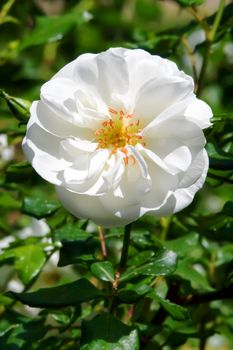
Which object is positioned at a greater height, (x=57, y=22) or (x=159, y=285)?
(x=57, y=22)

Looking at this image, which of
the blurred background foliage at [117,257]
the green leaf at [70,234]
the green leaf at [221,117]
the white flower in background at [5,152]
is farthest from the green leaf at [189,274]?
the white flower in background at [5,152]

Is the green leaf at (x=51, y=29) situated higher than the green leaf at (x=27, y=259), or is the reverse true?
the green leaf at (x=51, y=29)

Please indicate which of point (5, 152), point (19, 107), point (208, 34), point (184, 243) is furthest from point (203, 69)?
point (5, 152)

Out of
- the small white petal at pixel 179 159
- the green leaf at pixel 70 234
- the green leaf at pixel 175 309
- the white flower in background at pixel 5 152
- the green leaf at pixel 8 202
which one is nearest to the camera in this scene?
the small white petal at pixel 179 159

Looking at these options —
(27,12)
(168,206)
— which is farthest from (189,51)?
(27,12)

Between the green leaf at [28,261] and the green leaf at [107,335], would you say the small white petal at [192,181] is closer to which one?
the green leaf at [107,335]

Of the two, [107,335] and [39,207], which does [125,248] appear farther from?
[39,207]

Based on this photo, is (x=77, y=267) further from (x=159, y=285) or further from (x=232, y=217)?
(x=232, y=217)
